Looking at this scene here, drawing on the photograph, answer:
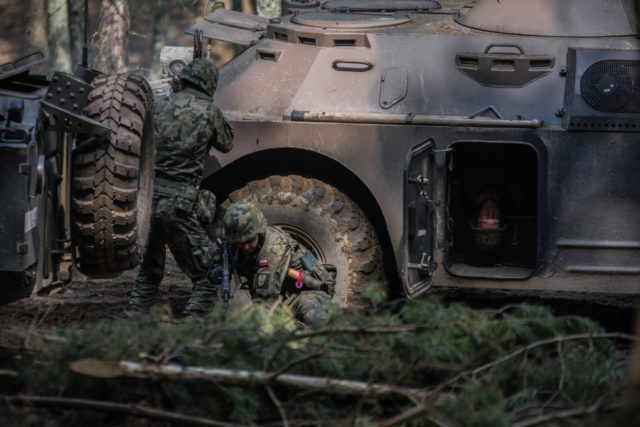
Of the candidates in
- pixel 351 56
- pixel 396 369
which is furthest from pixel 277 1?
pixel 396 369

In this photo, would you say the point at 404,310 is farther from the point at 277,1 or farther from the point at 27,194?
the point at 277,1

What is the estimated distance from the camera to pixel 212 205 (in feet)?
31.3

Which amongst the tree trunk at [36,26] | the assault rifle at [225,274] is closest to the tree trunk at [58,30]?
the tree trunk at [36,26]

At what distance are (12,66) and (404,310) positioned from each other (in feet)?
10.9

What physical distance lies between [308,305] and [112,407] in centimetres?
315

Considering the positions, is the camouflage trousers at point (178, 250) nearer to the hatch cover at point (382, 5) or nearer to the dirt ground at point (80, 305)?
the dirt ground at point (80, 305)

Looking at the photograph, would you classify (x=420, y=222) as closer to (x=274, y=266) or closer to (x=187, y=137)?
(x=274, y=266)

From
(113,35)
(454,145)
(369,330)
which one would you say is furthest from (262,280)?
(113,35)

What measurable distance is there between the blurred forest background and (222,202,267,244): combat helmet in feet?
33.2

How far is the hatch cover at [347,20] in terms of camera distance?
33.0ft

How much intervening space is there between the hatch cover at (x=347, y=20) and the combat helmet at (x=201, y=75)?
853 millimetres

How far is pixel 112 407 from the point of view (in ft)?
19.2

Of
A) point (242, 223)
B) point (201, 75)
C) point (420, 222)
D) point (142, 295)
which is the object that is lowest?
point (142, 295)

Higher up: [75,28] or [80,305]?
[75,28]
